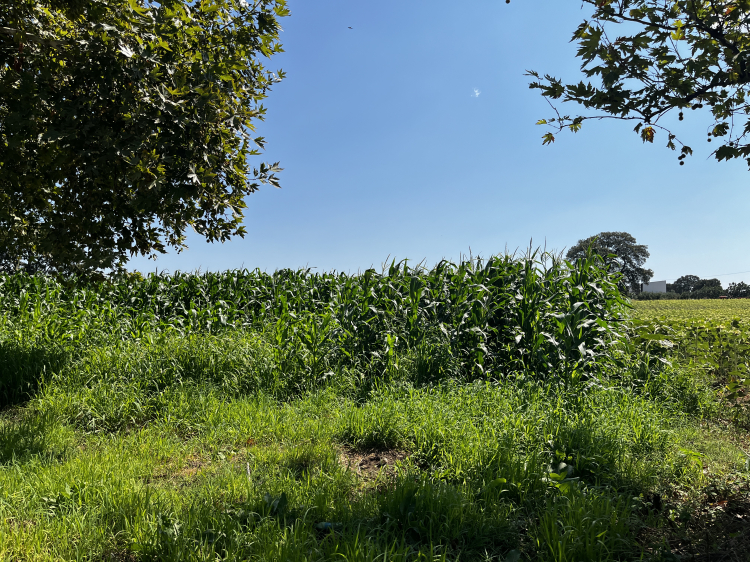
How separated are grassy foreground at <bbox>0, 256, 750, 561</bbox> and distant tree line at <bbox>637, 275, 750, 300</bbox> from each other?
74057 millimetres

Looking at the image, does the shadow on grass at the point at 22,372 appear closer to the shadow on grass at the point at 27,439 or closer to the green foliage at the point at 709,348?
the shadow on grass at the point at 27,439

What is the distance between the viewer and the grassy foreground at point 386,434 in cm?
303

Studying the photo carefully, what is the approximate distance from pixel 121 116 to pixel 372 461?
5.06m

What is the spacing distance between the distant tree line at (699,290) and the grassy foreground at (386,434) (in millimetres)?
74057

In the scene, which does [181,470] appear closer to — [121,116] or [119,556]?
[119,556]

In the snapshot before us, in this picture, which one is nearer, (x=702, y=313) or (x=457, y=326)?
(x=457, y=326)

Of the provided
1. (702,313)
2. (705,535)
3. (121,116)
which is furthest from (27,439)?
(702,313)

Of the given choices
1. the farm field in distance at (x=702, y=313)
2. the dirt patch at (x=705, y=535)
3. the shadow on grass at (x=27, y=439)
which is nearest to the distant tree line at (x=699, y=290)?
the farm field in distance at (x=702, y=313)

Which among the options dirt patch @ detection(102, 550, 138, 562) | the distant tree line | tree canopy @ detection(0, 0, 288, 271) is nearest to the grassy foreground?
dirt patch @ detection(102, 550, 138, 562)

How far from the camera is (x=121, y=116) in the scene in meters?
5.23

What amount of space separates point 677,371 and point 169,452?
8050 mm

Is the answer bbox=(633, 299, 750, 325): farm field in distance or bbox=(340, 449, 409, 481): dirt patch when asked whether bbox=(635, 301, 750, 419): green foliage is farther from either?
bbox=(340, 449, 409, 481): dirt patch

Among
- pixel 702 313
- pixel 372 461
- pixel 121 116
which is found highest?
pixel 121 116

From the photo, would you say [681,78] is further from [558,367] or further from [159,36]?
[159,36]
